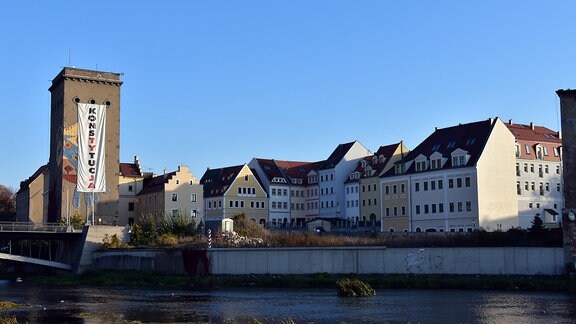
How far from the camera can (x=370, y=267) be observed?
6241 cm

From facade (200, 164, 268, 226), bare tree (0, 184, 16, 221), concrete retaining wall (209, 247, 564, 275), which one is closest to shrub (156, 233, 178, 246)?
concrete retaining wall (209, 247, 564, 275)

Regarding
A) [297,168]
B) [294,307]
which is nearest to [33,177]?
[297,168]

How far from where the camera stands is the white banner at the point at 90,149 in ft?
318

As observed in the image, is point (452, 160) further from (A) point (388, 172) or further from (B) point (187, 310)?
(B) point (187, 310)

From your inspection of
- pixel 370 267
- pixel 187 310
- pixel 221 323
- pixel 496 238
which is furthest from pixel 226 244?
pixel 221 323

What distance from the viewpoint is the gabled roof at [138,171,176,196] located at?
117m

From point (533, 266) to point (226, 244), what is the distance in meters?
27.6

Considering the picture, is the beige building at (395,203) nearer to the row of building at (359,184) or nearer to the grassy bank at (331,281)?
the row of building at (359,184)

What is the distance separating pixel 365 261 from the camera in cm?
6269

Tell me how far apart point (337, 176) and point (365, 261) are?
64397mm

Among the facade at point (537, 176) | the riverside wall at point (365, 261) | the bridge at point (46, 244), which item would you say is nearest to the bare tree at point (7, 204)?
the bridge at point (46, 244)

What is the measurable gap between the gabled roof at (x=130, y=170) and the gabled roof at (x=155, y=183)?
1866 millimetres

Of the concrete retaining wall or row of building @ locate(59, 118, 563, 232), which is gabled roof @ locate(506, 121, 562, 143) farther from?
the concrete retaining wall

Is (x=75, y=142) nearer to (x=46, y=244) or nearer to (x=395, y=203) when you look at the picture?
(x=46, y=244)
